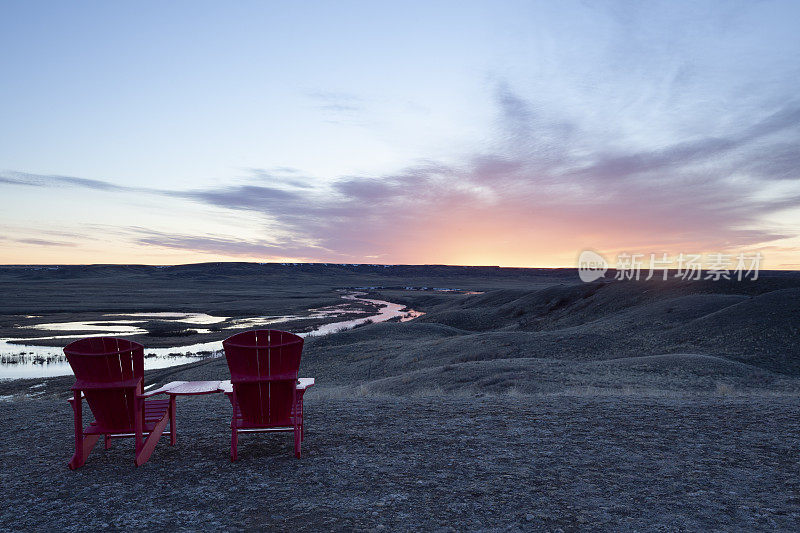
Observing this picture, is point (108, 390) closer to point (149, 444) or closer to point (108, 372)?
point (108, 372)

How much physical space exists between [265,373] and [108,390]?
6.09ft

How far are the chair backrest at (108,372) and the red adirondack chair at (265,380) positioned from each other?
1.14m

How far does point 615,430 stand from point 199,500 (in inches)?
225

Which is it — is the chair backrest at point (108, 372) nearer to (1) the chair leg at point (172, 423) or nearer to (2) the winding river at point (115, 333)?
(1) the chair leg at point (172, 423)

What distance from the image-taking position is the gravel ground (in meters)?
4.96

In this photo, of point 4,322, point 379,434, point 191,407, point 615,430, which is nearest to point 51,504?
point 379,434

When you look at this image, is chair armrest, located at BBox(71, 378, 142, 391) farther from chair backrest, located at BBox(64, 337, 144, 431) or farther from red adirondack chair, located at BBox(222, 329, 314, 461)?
red adirondack chair, located at BBox(222, 329, 314, 461)

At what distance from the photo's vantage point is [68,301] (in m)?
73.1

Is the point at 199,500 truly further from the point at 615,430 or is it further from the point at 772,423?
the point at 772,423

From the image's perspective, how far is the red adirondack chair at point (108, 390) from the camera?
20.8 feet

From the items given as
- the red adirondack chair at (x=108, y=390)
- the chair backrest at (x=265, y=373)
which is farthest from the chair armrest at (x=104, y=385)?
the chair backrest at (x=265, y=373)

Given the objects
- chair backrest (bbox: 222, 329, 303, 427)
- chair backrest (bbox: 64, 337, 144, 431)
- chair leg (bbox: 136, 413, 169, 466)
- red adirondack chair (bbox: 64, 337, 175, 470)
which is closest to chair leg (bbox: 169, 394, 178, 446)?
chair leg (bbox: 136, 413, 169, 466)

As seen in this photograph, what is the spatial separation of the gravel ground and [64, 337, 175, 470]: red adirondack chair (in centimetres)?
30

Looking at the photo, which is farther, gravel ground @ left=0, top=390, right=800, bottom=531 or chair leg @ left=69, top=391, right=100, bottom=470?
chair leg @ left=69, top=391, right=100, bottom=470
